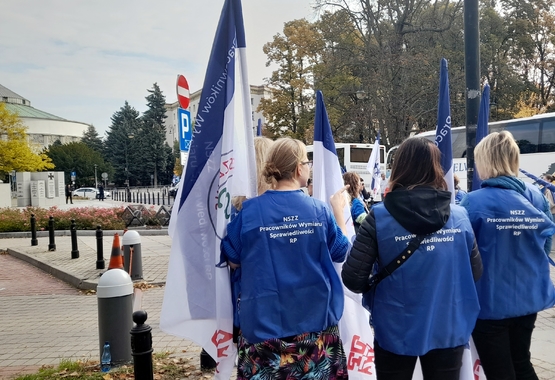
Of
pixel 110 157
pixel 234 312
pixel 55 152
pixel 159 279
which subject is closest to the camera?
pixel 234 312

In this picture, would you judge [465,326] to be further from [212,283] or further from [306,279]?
[212,283]

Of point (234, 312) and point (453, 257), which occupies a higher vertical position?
point (453, 257)

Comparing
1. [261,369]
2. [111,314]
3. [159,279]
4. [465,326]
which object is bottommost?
[159,279]

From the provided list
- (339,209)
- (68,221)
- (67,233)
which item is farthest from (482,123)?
(68,221)

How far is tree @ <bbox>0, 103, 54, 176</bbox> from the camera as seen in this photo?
33.8 meters

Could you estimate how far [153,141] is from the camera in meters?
84.0

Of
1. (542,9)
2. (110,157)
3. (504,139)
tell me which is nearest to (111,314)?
(504,139)

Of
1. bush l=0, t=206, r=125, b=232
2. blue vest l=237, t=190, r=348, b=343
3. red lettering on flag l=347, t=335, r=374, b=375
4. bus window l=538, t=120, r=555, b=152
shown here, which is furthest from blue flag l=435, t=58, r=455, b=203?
bus window l=538, t=120, r=555, b=152

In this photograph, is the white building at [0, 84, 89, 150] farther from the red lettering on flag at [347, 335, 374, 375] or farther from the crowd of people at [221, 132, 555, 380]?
the crowd of people at [221, 132, 555, 380]

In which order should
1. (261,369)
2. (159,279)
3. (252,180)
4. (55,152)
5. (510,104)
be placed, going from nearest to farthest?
1. (261,369)
2. (252,180)
3. (159,279)
4. (510,104)
5. (55,152)

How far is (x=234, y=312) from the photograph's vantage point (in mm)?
2830

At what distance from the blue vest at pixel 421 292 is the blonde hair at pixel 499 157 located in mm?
882

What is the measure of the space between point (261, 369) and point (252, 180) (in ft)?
3.89

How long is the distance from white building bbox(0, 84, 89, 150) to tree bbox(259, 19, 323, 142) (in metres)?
79.2
